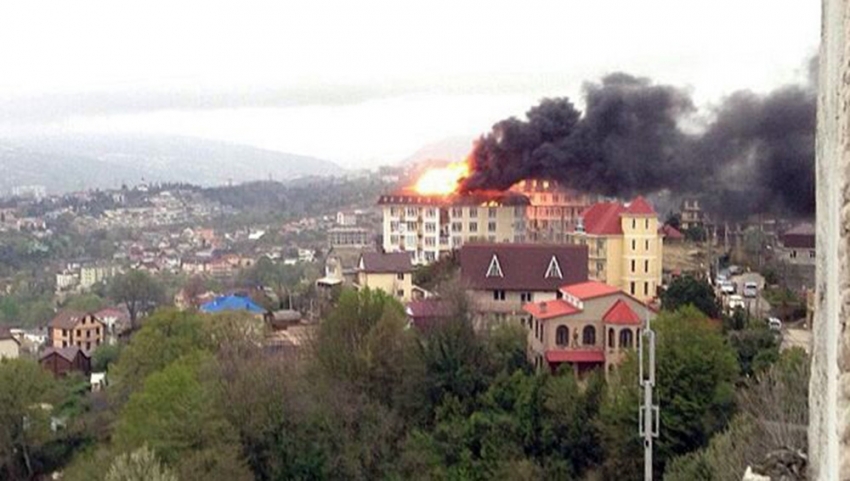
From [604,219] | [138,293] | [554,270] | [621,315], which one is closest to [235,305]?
[604,219]

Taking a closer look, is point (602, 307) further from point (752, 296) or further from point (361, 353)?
point (752, 296)

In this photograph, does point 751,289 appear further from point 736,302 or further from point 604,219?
point 604,219

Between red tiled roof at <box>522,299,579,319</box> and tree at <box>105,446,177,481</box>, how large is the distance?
31.8 feet

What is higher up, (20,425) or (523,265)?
(523,265)

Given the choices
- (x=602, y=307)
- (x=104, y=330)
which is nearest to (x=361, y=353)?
(x=602, y=307)

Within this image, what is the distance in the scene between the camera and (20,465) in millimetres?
19828

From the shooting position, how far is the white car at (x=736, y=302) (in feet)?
80.9

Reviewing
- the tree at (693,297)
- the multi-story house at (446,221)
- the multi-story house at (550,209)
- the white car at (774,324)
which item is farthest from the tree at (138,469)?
the multi-story house at (446,221)

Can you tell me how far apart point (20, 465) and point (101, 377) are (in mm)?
8686

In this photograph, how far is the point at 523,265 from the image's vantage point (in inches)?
1014

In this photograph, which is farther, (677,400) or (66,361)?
(66,361)

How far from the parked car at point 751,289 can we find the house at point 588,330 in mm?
9106

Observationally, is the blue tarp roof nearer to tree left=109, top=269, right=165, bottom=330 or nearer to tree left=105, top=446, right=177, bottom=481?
tree left=109, top=269, right=165, bottom=330

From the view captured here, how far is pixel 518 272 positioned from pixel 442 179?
16.1 m
